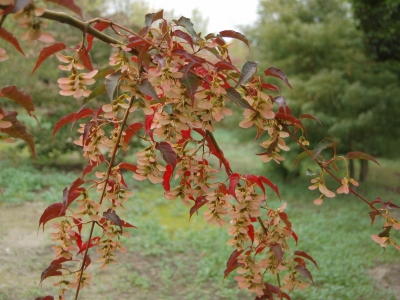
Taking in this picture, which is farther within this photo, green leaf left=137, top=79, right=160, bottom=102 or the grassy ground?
the grassy ground

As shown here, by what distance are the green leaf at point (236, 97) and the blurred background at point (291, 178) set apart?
1.93m

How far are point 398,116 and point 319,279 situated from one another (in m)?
2.91

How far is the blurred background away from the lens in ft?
9.15

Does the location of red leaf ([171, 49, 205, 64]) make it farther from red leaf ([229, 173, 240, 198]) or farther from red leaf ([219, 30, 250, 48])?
red leaf ([229, 173, 240, 198])

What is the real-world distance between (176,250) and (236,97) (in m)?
2.64

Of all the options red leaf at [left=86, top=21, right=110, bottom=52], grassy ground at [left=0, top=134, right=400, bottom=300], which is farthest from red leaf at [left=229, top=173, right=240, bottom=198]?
grassy ground at [left=0, top=134, right=400, bottom=300]

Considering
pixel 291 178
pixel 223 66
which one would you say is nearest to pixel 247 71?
pixel 223 66

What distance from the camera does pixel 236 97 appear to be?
835 mm

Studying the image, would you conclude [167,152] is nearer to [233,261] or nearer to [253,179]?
[253,179]

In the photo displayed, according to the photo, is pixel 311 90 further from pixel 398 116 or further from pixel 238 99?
pixel 238 99

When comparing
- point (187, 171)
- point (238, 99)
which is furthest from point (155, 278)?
point (238, 99)

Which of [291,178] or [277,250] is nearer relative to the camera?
[277,250]

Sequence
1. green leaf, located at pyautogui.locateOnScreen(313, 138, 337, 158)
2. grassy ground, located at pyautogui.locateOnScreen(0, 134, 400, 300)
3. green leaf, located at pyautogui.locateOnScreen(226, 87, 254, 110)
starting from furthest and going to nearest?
grassy ground, located at pyautogui.locateOnScreen(0, 134, 400, 300) < green leaf, located at pyautogui.locateOnScreen(313, 138, 337, 158) < green leaf, located at pyautogui.locateOnScreen(226, 87, 254, 110)

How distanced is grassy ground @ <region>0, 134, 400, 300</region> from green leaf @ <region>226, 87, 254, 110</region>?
1925mm
